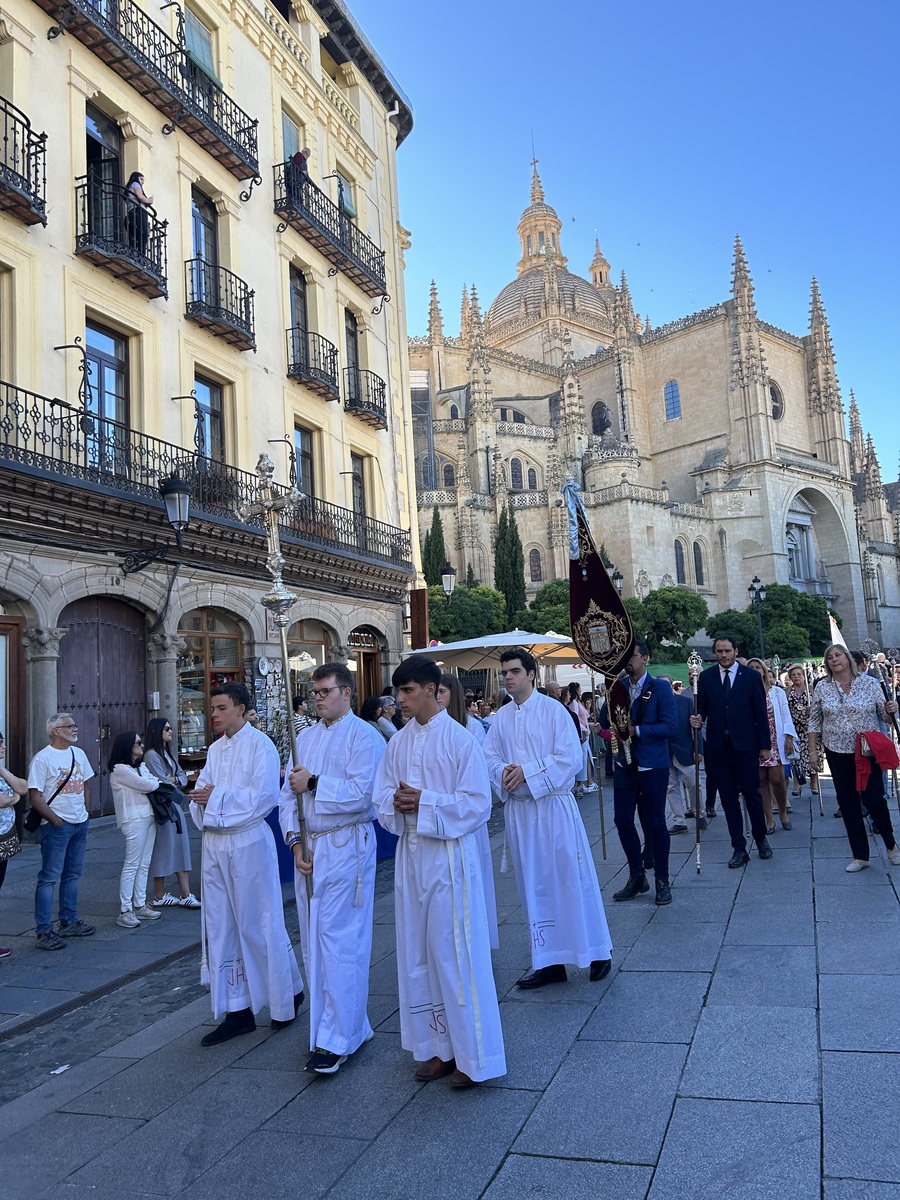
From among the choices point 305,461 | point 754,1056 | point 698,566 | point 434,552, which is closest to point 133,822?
point 754,1056

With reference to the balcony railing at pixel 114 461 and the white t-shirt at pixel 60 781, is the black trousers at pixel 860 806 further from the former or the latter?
the balcony railing at pixel 114 461

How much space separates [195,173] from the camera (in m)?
15.3

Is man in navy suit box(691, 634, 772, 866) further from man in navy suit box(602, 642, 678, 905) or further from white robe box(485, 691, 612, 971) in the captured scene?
white robe box(485, 691, 612, 971)

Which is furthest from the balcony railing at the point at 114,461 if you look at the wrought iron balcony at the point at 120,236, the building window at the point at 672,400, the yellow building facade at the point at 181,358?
the building window at the point at 672,400

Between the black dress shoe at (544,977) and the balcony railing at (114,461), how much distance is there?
8.66 m

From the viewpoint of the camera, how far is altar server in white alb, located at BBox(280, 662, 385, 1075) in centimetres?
431

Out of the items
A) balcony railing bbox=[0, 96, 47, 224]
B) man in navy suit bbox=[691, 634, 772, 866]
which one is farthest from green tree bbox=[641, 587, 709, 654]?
man in navy suit bbox=[691, 634, 772, 866]

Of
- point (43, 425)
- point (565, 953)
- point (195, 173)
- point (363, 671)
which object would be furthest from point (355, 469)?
point (565, 953)

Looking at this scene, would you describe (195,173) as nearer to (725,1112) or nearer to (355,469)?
(355,469)

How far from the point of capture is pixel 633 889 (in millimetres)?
6988

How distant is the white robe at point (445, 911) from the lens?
154 inches

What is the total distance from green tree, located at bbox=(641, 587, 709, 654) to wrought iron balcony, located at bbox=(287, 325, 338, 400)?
30864 mm

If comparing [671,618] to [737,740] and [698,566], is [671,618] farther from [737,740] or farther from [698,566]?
[737,740]

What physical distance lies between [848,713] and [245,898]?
5225 mm
